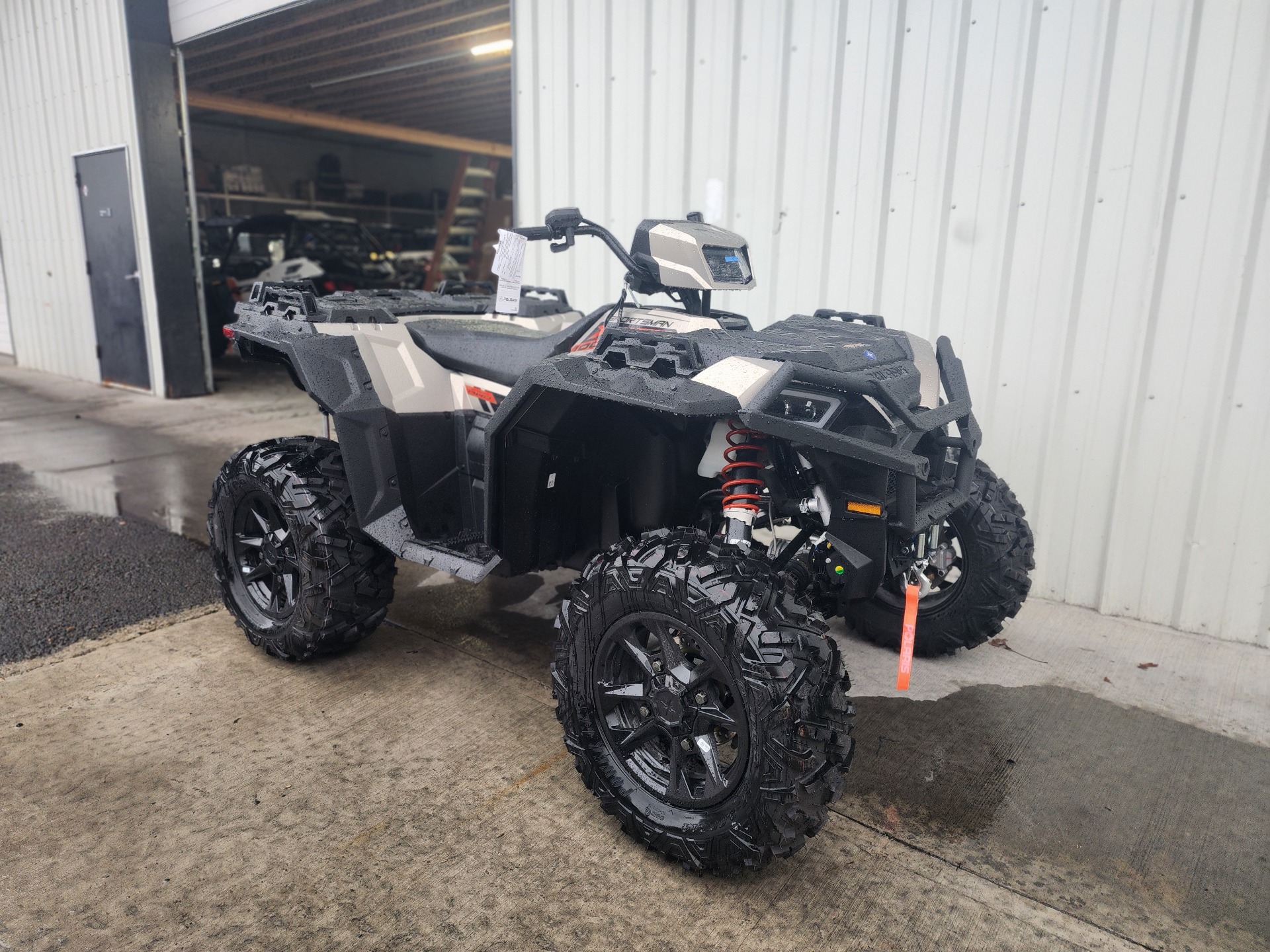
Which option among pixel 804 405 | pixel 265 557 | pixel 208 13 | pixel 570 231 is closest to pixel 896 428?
pixel 804 405

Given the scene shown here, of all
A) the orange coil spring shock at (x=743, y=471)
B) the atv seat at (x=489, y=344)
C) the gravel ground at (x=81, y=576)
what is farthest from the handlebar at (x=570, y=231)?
the gravel ground at (x=81, y=576)

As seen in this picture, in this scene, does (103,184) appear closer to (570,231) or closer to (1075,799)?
(570,231)

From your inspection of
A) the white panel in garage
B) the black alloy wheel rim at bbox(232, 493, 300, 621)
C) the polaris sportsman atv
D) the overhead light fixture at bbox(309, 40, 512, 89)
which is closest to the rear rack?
the polaris sportsman atv

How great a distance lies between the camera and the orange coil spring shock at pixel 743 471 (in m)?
2.11

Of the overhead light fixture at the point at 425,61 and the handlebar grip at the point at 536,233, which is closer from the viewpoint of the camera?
the handlebar grip at the point at 536,233

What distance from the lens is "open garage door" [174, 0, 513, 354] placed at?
8109 mm

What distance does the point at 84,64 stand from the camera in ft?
25.9

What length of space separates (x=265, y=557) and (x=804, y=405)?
1891 mm

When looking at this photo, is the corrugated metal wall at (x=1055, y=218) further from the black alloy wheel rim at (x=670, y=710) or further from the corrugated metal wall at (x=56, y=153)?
the corrugated metal wall at (x=56, y=153)

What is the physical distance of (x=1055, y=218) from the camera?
3.40 meters

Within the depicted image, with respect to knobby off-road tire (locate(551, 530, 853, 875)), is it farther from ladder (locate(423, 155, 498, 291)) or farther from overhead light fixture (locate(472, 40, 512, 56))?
ladder (locate(423, 155, 498, 291))

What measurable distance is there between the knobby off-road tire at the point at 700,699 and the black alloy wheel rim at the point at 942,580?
97 centimetres

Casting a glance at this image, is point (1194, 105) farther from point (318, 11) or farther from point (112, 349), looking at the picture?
point (112, 349)

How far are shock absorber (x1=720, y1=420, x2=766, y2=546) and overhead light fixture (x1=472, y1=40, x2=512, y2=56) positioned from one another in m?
7.40
